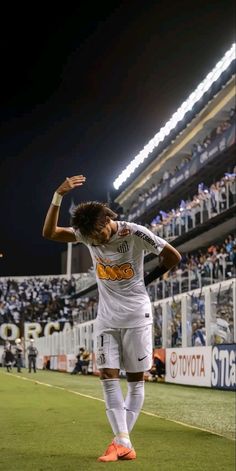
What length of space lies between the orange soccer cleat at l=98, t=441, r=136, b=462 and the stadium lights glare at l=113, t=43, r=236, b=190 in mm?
41349

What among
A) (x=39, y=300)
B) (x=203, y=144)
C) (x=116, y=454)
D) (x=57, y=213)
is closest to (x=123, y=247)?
(x=57, y=213)

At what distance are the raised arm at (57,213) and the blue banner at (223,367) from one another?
12596mm

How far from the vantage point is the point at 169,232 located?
1613 inches

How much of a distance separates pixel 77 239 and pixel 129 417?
5.32 ft

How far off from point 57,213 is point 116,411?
1.72 meters

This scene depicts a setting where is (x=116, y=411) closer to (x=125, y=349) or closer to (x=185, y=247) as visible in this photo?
(x=125, y=349)

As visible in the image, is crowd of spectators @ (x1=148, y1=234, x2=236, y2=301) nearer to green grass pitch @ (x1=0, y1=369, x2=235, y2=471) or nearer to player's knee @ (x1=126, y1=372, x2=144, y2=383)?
green grass pitch @ (x1=0, y1=369, x2=235, y2=471)

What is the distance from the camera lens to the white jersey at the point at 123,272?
6199mm

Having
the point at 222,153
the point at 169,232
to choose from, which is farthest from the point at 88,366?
the point at 222,153

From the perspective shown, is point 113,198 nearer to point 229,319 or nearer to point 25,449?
point 229,319

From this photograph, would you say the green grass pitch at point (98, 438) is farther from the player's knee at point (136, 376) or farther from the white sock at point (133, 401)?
A: the player's knee at point (136, 376)

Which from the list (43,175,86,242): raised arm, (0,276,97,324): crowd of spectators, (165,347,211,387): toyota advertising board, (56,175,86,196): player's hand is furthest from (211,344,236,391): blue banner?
(0,276,97,324): crowd of spectators

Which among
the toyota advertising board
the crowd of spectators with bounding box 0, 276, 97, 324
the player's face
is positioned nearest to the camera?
the player's face

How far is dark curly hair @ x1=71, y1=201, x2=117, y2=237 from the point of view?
595 cm
